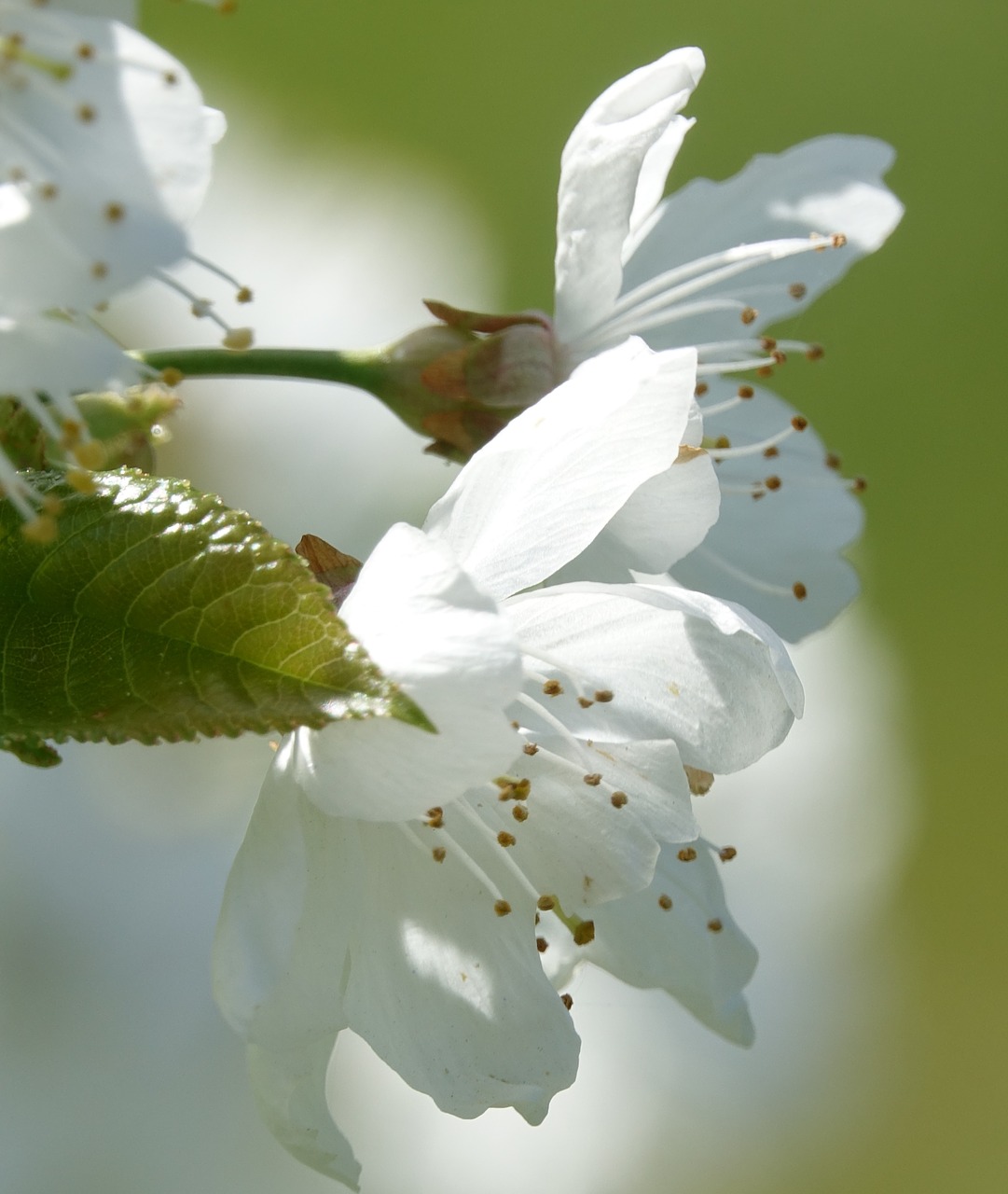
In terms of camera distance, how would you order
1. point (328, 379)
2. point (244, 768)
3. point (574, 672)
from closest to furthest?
point (574, 672) → point (328, 379) → point (244, 768)

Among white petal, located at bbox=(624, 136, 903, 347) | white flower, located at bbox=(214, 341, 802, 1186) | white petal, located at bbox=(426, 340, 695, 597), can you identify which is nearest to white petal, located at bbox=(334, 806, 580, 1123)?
white flower, located at bbox=(214, 341, 802, 1186)

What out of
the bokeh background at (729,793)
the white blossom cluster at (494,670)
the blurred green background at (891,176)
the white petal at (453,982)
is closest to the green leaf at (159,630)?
the white blossom cluster at (494,670)

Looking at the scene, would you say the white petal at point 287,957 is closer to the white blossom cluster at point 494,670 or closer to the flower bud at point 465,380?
the white blossom cluster at point 494,670

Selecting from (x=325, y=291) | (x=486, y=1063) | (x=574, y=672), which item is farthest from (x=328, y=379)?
(x=325, y=291)

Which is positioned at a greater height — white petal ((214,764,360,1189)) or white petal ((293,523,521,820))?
white petal ((293,523,521,820))

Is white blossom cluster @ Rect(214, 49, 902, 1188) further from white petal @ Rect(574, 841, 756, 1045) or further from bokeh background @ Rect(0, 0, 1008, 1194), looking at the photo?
bokeh background @ Rect(0, 0, 1008, 1194)

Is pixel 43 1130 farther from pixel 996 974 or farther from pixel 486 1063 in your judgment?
pixel 996 974
